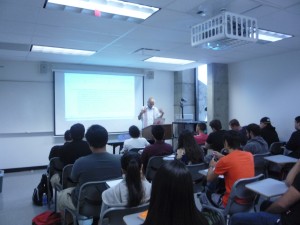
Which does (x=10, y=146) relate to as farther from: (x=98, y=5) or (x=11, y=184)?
(x=98, y=5)

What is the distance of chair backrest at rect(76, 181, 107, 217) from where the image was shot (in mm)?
2158

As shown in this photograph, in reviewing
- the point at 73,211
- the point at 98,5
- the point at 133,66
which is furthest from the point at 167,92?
the point at 73,211

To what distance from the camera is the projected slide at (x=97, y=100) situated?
6.23 metres

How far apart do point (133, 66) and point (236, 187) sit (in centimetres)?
522

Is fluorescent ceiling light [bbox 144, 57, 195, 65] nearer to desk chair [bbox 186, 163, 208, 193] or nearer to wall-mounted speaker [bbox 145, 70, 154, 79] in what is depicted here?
wall-mounted speaker [bbox 145, 70, 154, 79]

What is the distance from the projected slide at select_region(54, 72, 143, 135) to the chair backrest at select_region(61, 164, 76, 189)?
3.68 meters

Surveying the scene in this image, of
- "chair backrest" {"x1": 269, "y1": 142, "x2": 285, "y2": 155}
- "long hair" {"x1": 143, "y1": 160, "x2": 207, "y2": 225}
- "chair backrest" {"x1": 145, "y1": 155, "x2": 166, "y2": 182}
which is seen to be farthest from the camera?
"chair backrest" {"x1": 269, "y1": 142, "x2": 285, "y2": 155}

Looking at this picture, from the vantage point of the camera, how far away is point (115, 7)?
9.37 ft

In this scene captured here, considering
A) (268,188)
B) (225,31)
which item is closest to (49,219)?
(268,188)

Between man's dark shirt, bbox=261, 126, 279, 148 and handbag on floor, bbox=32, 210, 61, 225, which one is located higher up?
man's dark shirt, bbox=261, 126, 279, 148

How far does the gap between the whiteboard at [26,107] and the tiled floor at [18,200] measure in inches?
42.6

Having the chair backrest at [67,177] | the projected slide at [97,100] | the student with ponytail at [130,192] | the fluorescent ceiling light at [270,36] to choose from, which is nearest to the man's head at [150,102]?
the projected slide at [97,100]

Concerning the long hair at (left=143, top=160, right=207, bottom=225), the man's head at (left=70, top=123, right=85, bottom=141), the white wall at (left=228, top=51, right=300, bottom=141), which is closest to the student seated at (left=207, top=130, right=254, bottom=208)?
the long hair at (left=143, top=160, right=207, bottom=225)

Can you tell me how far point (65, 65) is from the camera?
20.5 feet
